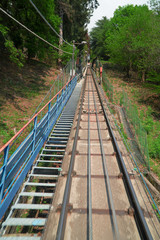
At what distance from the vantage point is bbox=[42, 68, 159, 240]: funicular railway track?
2949 mm

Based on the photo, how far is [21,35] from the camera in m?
15.4

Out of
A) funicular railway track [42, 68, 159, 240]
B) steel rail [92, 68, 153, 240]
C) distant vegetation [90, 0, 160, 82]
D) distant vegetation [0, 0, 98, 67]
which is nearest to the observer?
steel rail [92, 68, 153, 240]

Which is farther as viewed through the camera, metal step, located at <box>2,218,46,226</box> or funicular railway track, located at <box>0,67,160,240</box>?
metal step, located at <box>2,218,46,226</box>

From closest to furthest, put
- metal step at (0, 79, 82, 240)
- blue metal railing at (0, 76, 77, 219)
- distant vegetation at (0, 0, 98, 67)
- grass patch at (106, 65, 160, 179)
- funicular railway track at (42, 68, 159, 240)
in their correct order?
funicular railway track at (42, 68, 159, 240) → metal step at (0, 79, 82, 240) → blue metal railing at (0, 76, 77, 219) → grass patch at (106, 65, 160, 179) → distant vegetation at (0, 0, 98, 67)

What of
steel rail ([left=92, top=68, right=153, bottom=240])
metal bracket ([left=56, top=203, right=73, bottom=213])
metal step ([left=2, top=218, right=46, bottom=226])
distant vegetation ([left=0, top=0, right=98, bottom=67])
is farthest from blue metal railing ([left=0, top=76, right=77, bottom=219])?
distant vegetation ([left=0, top=0, right=98, bottom=67])

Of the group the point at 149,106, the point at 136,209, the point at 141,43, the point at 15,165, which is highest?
the point at 141,43

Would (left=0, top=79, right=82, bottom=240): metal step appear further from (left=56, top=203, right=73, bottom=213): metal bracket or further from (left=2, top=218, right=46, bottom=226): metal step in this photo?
(left=56, top=203, right=73, bottom=213): metal bracket

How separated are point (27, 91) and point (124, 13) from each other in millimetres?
40934

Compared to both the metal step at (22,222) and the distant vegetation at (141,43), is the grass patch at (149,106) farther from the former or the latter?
the metal step at (22,222)

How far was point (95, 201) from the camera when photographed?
3662mm

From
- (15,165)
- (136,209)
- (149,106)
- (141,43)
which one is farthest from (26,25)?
(136,209)

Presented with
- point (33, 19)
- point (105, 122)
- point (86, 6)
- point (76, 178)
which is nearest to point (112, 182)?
point (76, 178)

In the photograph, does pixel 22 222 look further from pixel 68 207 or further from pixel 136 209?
pixel 136 209

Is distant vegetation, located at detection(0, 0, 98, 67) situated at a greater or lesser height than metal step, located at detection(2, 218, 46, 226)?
greater
